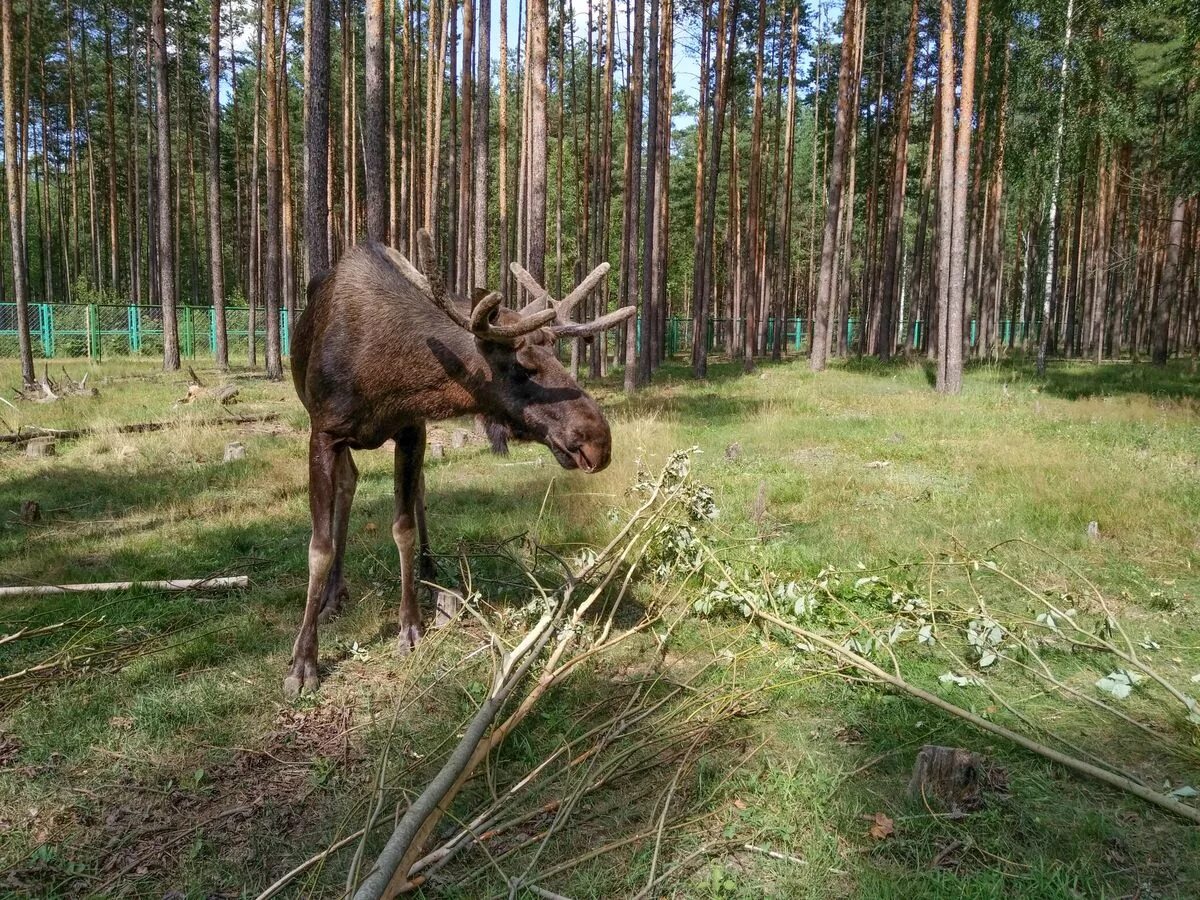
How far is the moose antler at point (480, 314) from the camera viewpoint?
3771mm

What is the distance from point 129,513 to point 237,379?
14188mm

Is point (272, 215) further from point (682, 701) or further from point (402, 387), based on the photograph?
point (682, 701)

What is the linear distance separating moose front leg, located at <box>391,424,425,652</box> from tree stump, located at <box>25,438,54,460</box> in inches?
305

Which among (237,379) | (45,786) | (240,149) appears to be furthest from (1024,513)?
(240,149)

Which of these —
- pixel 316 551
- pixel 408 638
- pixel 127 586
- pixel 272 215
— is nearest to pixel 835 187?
pixel 272 215

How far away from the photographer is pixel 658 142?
2178cm

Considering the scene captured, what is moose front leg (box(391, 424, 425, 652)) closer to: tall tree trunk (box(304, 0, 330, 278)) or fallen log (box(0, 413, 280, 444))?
tall tree trunk (box(304, 0, 330, 278))

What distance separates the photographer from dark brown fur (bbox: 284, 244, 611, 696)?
4.05 metres

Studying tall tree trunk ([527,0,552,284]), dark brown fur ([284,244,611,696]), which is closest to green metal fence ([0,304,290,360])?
tall tree trunk ([527,0,552,284])

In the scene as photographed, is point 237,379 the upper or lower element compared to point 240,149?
lower

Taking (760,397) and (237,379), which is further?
(237,379)

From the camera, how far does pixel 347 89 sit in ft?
82.7

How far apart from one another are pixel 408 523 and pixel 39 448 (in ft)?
26.5

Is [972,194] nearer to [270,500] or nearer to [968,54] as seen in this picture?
[968,54]
